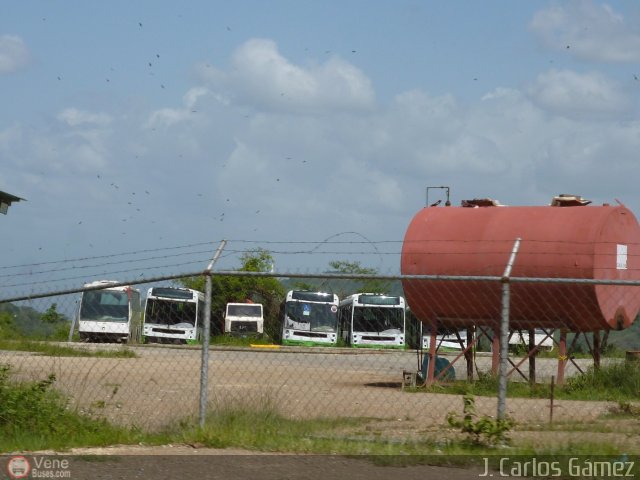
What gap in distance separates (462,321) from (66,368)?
8.63 meters

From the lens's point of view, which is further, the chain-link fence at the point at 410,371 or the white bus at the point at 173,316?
the white bus at the point at 173,316

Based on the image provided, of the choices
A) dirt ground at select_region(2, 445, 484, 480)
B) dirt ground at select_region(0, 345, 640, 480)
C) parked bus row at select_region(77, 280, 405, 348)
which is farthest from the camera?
parked bus row at select_region(77, 280, 405, 348)

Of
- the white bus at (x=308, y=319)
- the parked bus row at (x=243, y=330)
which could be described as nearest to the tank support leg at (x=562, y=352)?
the parked bus row at (x=243, y=330)

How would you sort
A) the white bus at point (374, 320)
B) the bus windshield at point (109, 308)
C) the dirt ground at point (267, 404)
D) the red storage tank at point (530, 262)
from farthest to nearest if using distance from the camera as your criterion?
the bus windshield at point (109, 308) → the white bus at point (374, 320) → the red storage tank at point (530, 262) → the dirt ground at point (267, 404)

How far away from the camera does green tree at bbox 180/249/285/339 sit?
45031 mm

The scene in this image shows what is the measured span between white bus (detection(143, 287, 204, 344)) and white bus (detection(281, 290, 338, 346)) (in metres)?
3.77

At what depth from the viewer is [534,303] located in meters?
16.8

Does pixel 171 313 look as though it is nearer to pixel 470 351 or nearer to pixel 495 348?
pixel 470 351

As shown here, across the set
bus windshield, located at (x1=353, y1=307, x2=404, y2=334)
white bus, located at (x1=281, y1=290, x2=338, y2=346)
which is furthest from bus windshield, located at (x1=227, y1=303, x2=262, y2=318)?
bus windshield, located at (x1=353, y1=307, x2=404, y2=334)

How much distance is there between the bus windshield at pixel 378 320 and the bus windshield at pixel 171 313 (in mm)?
7126

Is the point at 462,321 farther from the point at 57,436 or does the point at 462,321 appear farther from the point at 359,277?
the point at 57,436

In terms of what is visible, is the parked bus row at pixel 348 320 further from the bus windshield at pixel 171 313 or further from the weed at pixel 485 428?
the weed at pixel 485 428

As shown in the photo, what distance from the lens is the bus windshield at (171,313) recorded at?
4150cm

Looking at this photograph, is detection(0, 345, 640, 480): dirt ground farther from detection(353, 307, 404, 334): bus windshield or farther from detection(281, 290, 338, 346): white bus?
detection(281, 290, 338, 346): white bus
